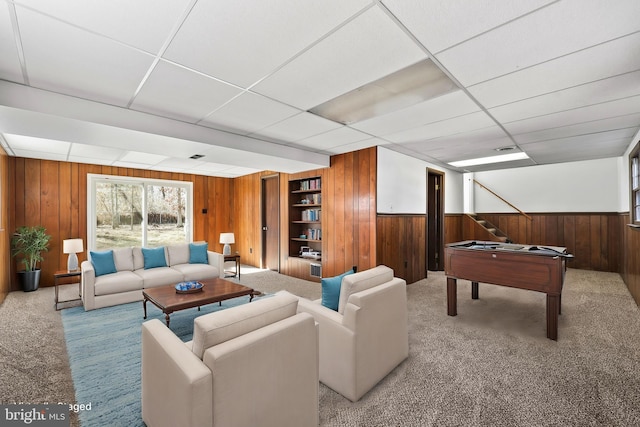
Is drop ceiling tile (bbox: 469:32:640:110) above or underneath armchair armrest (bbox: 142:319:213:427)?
above

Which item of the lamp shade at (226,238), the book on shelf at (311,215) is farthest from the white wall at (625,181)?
the lamp shade at (226,238)

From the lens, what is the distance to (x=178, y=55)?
6.79 ft

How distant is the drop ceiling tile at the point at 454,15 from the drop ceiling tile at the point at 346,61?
9 centimetres

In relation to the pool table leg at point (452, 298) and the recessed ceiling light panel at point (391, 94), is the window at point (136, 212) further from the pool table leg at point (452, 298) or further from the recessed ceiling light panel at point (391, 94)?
the pool table leg at point (452, 298)

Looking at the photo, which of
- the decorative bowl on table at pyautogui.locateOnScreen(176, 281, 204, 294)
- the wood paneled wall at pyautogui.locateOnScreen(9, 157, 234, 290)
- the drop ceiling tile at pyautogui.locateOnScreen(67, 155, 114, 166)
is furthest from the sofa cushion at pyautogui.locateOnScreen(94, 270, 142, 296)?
the drop ceiling tile at pyautogui.locateOnScreen(67, 155, 114, 166)

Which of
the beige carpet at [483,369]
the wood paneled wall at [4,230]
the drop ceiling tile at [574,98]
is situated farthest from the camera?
the wood paneled wall at [4,230]

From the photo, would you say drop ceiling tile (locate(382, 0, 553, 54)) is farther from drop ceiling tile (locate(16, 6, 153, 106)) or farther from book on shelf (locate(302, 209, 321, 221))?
book on shelf (locate(302, 209, 321, 221))

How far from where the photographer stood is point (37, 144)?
415cm

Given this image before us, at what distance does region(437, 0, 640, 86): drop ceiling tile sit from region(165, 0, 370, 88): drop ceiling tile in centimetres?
92

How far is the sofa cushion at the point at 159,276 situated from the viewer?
14.5ft

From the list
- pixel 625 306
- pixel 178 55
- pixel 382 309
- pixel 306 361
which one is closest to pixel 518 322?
pixel 625 306

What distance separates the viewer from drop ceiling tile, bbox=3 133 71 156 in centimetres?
386

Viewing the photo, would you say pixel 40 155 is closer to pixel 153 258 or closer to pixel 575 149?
pixel 153 258

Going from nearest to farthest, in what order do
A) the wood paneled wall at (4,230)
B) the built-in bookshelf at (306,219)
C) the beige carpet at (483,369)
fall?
the beige carpet at (483,369) → the wood paneled wall at (4,230) → the built-in bookshelf at (306,219)
